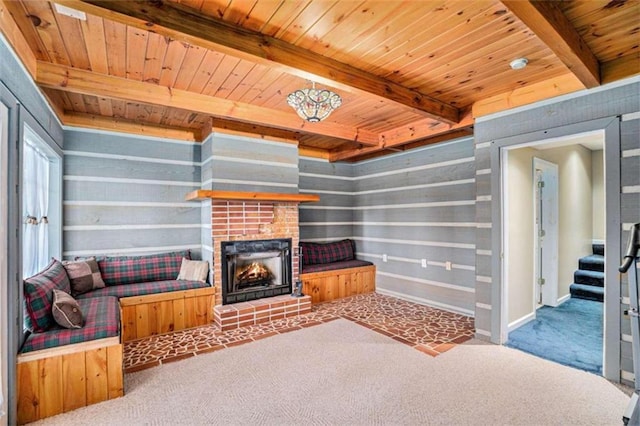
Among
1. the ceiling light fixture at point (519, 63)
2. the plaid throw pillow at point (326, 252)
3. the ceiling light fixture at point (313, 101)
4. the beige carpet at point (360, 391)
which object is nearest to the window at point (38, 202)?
the beige carpet at point (360, 391)

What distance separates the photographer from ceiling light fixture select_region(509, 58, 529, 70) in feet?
8.14

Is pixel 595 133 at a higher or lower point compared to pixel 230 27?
lower

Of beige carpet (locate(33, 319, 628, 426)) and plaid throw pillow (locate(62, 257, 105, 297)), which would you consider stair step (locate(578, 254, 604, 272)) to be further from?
plaid throw pillow (locate(62, 257, 105, 297))

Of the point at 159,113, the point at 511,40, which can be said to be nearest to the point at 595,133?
the point at 511,40

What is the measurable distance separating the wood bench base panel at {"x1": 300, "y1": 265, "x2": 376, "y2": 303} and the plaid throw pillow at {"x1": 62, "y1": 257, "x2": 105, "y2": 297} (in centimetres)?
253

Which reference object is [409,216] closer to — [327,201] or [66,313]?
[327,201]

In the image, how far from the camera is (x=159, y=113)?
12.2 ft

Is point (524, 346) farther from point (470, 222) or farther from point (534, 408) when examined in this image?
point (470, 222)

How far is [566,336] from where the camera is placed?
346 cm

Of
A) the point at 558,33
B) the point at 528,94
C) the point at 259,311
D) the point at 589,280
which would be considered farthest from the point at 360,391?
the point at 589,280

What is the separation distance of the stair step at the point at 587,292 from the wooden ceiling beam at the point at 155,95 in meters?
4.64

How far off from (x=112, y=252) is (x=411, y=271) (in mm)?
4229

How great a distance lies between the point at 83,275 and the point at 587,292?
6.85 metres

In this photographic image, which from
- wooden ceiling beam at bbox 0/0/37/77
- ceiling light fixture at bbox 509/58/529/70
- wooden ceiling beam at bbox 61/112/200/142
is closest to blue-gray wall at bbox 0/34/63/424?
wooden ceiling beam at bbox 0/0/37/77
